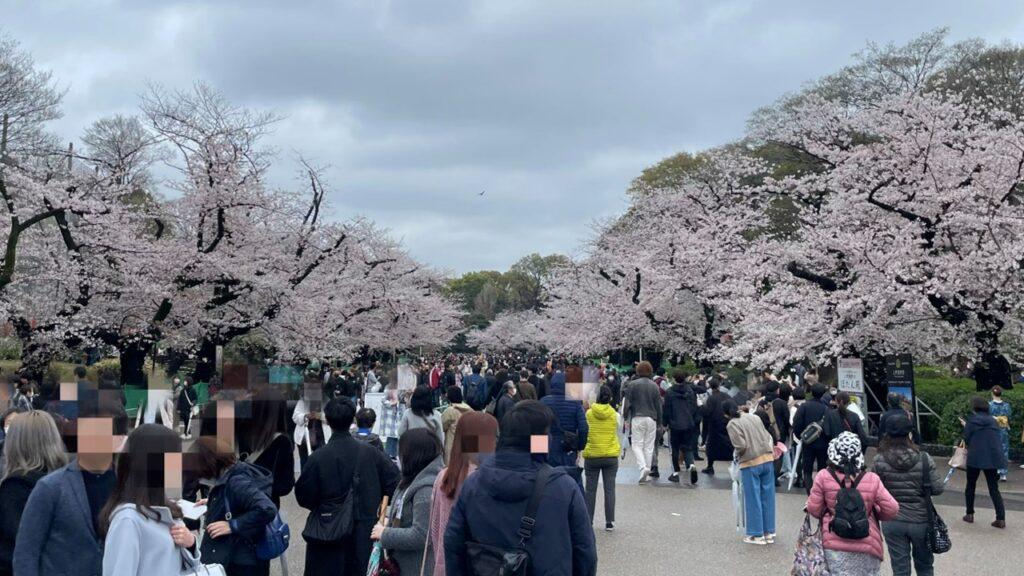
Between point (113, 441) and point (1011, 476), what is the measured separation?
43.5ft

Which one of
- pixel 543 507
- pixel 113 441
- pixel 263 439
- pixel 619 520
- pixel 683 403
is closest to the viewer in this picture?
A: pixel 543 507

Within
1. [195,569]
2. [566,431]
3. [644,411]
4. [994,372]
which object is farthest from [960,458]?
[994,372]

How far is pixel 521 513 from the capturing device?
309 centimetres

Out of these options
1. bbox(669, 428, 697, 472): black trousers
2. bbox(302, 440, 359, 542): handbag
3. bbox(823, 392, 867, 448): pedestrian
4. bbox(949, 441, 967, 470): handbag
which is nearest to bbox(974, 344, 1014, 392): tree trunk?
bbox(669, 428, 697, 472): black trousers

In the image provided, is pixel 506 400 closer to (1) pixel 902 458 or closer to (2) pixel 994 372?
(1) pixel 902 458

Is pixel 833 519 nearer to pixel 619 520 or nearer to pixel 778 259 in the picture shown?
pixel 619 520

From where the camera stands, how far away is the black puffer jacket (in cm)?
573

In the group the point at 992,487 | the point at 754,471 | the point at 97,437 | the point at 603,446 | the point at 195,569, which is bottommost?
the point at 992,487

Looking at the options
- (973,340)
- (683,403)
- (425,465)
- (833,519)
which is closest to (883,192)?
(973,340)

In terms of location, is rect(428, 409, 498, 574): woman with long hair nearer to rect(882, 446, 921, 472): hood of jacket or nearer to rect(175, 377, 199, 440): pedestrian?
rect(882, 446, 921, 472): hood of jacket

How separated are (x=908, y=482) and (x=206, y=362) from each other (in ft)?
68.4

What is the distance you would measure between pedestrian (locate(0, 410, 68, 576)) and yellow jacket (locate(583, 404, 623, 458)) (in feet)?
17.9

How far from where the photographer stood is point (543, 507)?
3.07m

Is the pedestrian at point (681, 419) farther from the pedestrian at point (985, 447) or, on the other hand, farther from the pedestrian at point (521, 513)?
the pedestrian at point (521, 513)
